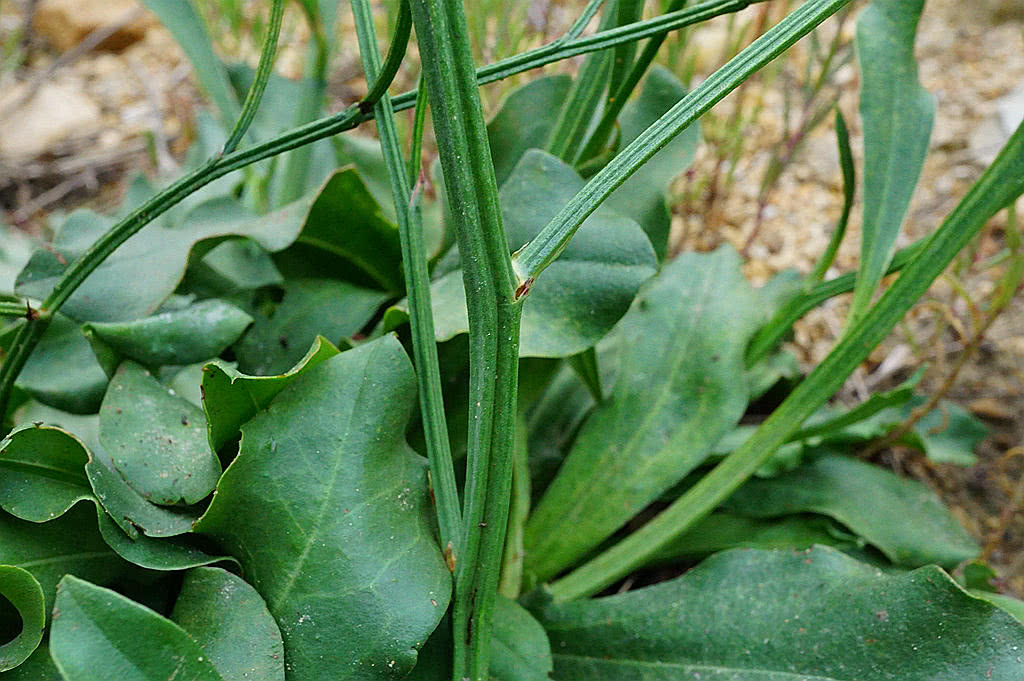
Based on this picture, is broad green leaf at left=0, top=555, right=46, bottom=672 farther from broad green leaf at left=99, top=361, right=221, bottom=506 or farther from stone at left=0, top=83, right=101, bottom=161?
stone at left=0, top=83, right=101, bottom=161

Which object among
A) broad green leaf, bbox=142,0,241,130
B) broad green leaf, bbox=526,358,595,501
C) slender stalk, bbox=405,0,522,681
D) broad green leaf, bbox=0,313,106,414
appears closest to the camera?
slender stalk, bbox=405,0,522,681

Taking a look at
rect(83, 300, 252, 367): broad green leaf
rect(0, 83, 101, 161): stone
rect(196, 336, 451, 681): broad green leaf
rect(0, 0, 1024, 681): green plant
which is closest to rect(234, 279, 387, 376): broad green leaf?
rect(0, 0, 1024, 681): green plant

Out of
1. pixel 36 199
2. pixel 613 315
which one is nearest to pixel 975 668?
pixel 613 315

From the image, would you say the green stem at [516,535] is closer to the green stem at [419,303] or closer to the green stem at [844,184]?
Answer: the green stem at [419,303]

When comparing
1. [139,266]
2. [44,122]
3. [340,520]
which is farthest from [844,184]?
[44,122]

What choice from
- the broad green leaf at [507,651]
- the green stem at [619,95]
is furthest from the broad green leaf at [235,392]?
the green stem at [619,95]

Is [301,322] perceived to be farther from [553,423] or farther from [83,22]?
[83,22]

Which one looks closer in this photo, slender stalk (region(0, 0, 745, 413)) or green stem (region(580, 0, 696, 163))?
slender stalk (region(0, 0, 745, 413))
